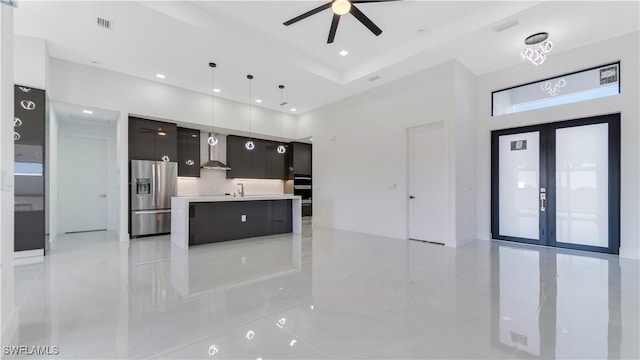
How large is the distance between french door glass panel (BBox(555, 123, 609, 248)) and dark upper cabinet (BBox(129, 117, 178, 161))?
330 inches

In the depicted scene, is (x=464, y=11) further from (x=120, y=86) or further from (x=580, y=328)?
(x=120, y=86)

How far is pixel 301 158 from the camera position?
9.27m

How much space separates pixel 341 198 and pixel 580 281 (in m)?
4.94

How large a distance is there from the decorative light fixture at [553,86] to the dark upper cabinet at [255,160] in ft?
23.2

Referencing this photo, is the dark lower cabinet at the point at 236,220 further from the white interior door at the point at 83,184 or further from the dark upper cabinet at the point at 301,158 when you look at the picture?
the white interior door at the point at 83,184

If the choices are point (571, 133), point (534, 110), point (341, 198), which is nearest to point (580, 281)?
point (571, 133)

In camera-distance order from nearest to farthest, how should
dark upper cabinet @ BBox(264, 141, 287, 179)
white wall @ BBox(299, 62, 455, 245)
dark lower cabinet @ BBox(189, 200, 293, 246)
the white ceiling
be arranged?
1. the white ceiling
2. dark lower cabinet @ BBox(189, 200, 293, 246)
3. white wall @ BBox(299, 62, 455, 245)
4. dark upper cabinet @ BBox(264, 141, 287, 179)

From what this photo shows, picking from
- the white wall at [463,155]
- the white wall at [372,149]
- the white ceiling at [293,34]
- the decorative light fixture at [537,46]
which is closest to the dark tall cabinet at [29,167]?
the white ceiling at [293,34]

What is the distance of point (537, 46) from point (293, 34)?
4.15m

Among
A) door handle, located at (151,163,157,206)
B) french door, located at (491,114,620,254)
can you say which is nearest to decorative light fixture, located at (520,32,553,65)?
french door, located at (491,114,620,254)

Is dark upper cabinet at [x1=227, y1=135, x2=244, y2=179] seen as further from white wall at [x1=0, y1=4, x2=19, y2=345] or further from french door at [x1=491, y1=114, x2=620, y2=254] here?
french door at [x1=491, y1=114, x2=620, y2=254]

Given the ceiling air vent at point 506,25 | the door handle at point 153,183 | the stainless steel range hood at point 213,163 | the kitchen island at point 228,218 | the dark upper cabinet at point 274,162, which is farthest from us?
the dark upper cabinet at point 274,162

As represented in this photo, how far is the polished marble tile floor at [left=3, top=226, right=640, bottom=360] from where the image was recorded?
1908 millimetres

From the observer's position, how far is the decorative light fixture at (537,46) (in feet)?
14.0
